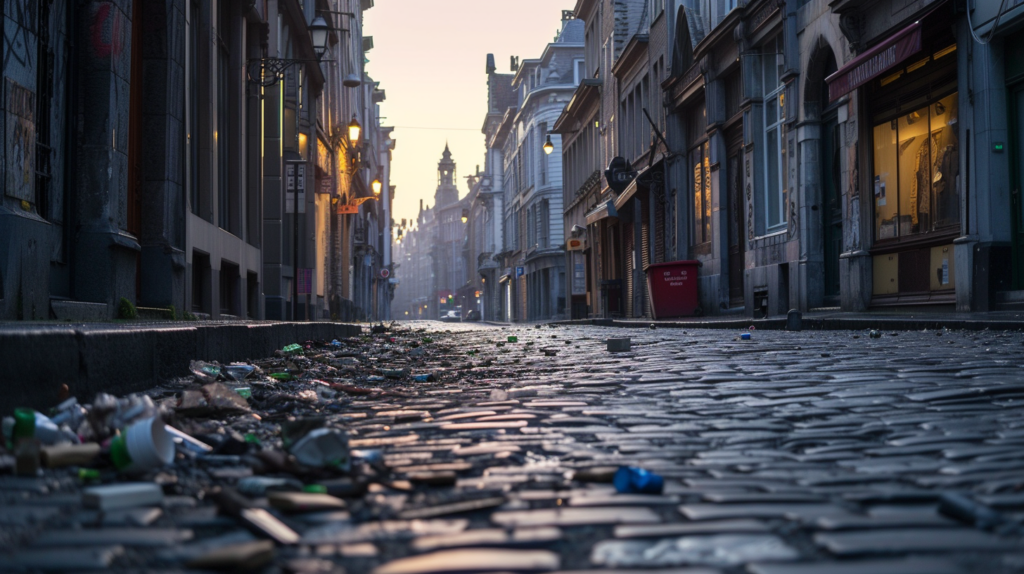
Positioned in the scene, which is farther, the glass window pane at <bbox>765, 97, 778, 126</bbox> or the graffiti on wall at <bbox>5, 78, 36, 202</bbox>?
the glass window pane at <bbox>765, 97, 778, 126</bbox>

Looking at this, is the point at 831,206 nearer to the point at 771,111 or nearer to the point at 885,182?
the point at 885,182

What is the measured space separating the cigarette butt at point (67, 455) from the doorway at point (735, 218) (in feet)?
63.1

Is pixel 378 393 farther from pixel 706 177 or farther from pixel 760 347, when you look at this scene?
pixel 706 177

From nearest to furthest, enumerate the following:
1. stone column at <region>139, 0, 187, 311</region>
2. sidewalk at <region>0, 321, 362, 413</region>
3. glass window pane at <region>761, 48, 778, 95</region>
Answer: sidewalk at <region>0, 321, 362, 413</region>
stone column at <region>139, 0, 187, 311</region>
glass window pane at <region>761, 48, 778, 95</region>

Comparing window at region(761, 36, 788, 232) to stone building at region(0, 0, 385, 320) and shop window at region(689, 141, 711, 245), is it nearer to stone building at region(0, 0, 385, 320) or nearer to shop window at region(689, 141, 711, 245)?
shop window at region(689, 141, 711, 245)

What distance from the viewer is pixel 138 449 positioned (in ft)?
8.20

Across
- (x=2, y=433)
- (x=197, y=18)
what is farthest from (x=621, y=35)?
(x=2, y=433)

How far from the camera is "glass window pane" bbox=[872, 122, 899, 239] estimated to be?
14.4m

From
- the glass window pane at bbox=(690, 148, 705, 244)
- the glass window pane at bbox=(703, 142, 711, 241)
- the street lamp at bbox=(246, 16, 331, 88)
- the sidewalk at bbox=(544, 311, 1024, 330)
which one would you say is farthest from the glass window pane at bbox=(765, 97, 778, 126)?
the street lamp at bbox=(246, 16, 331, 88)

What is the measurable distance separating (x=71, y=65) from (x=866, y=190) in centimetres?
1102

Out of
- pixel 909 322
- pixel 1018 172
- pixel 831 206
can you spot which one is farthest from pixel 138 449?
pixel 831 206

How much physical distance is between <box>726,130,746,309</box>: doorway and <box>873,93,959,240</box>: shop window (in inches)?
245

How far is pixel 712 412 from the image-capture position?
12.9 feet

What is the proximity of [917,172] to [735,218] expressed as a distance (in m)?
8.20
